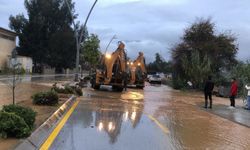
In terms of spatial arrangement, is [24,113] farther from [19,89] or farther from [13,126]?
[19,89]

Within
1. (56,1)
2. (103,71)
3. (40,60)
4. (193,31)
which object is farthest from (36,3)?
(103,71)

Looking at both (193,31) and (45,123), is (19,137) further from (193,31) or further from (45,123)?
(193,31)

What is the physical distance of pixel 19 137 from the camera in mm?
9156

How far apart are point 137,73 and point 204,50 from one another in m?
8.12

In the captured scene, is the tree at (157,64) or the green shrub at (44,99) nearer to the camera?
the green shrub at (44,99)

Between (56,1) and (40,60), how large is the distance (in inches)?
444

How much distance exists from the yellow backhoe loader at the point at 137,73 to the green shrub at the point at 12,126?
34.8m

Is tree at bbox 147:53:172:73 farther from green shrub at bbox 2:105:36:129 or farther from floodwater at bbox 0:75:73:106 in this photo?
green shrub at bbox 2:105:36:129

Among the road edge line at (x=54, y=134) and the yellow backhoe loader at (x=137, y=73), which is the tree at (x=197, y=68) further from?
the road edge line at (x=54, y=134)

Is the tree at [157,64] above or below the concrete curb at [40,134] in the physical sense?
above

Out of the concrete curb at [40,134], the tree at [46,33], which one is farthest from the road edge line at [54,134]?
the tree at [46,33]

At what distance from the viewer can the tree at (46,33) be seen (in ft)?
263

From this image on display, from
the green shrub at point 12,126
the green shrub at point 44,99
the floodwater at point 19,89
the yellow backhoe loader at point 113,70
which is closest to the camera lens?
the green shrub at point 12,126

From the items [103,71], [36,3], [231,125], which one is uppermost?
[36,3]
